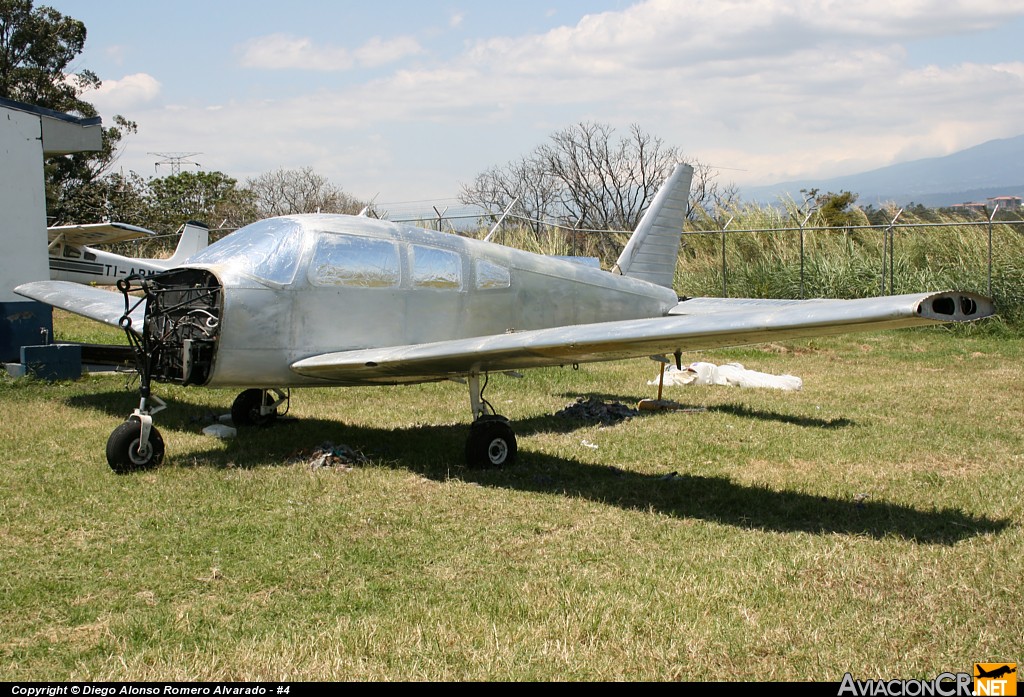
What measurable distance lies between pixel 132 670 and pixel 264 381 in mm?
4256

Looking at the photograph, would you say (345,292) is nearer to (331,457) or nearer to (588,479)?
(331,457)

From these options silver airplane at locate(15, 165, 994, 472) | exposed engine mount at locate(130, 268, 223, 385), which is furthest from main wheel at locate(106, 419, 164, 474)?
exposed engine mount at locate(130, 268, 223, 385)

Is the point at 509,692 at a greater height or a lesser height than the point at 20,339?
lesser

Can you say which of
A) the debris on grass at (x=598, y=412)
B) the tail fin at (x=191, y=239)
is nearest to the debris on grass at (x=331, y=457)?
the debris on grass at (x=598, y=412)

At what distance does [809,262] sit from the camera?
850 inches

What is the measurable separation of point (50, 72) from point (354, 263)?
3792 cm

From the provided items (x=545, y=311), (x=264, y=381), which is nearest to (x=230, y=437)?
(x=264, y=381)

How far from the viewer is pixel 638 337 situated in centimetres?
634

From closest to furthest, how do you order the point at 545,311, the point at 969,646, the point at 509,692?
the point at 509,692 → the point at 969,646 → the point at 545,311

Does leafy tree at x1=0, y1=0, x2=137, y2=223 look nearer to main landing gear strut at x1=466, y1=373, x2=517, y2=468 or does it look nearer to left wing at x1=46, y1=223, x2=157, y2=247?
left wing at x1=46, y1=223, x2=157, y2=247

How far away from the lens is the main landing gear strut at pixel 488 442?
7945mm

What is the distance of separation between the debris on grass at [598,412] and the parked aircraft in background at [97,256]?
1357 centimetres

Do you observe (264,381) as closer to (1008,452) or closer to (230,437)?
(230,437)

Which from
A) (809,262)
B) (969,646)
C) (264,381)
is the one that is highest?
(809,262)
